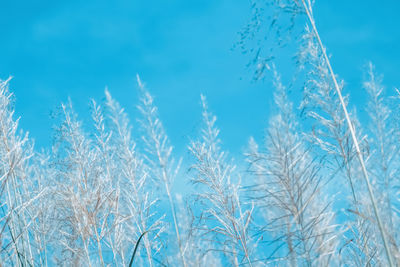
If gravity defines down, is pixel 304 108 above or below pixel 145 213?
below

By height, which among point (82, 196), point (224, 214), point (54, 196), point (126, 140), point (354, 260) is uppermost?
point (126, 140)

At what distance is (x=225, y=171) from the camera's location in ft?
14.8

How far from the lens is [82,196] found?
12.9 feet

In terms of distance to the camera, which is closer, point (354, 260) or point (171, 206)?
point (354, 260)

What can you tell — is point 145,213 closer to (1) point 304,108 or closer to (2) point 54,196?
(2) point 54,196

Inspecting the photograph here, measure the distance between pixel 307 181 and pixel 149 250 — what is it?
330cm

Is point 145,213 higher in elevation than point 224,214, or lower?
higher

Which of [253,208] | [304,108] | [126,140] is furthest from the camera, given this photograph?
[126,140]

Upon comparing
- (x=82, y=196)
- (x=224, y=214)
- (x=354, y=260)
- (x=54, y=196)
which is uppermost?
(x=54, y=196)

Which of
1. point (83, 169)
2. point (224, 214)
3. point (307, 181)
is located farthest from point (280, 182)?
point (83, 169)

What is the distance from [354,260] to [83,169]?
340 centimetres

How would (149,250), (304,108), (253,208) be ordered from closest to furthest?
(304,108)
(253,208)
(149,250)

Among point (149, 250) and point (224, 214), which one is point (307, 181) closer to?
point (224, 214)

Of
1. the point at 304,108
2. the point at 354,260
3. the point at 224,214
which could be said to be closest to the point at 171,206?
the point at 224,214
